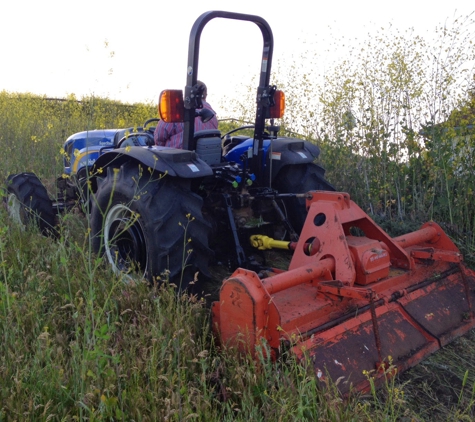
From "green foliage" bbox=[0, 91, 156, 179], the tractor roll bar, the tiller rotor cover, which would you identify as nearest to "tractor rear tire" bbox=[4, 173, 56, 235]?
the tractor roll bar

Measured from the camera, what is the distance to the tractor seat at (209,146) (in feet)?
11.7

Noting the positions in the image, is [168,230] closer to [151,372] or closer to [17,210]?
[151,372]

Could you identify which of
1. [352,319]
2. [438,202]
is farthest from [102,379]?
[438,202]

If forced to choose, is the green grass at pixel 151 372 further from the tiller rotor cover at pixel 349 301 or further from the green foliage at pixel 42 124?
the green foliage at pixel 42 124

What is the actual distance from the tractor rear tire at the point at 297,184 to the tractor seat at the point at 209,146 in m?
0.57

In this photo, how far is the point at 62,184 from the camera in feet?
17.9

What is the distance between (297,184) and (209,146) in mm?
777

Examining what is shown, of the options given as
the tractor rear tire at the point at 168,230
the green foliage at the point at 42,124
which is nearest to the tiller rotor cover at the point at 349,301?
the tractor rear tire at the point at 168,230

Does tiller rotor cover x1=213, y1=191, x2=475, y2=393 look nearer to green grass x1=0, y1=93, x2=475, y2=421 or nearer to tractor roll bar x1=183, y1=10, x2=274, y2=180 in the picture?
green grass x1=0, y1=93, x2=475, y2=421

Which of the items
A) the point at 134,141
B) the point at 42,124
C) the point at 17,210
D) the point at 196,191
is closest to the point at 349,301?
the point at 196,191

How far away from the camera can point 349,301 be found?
278cm

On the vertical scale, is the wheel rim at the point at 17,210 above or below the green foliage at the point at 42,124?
below

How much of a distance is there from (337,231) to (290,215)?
1131mm

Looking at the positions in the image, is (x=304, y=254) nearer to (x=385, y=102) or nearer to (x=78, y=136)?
(x=385, y=102)
